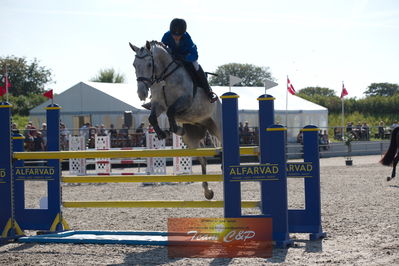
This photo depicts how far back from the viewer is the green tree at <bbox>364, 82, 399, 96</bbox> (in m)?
93.2

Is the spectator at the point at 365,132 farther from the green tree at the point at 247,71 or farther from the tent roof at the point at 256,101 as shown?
the green tree at the point at 247,71

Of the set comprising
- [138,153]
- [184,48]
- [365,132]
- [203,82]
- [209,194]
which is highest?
[184,48]

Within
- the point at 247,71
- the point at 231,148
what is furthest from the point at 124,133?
the point at 247,71

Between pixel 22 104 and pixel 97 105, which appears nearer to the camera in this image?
pixel 97 105

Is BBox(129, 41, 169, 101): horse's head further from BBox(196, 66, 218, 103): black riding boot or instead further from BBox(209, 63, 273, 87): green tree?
BBox(209, 63, 273, 87): green tree

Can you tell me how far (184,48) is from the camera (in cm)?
666

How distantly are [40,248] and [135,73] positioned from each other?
2.07 meters

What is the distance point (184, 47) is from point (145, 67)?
87cm

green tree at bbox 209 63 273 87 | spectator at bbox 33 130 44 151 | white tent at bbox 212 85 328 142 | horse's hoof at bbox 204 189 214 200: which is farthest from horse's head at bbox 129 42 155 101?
green tree at bbox 209 63 273 87

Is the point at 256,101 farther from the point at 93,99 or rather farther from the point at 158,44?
the point at 158,44

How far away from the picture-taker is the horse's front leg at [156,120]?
6.14m

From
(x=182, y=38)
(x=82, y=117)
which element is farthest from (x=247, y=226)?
(x=82, y=117)

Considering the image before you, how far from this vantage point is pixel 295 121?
27.3 metres

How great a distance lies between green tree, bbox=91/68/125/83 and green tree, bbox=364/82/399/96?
54582 millimetres
